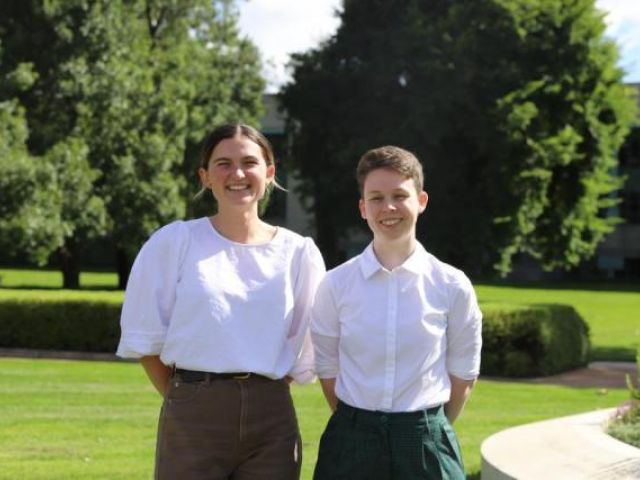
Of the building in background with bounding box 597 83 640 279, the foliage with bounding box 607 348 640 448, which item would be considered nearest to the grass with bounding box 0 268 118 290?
the building in background with bounding box 597 83 640 279

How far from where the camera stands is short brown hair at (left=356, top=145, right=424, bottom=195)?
137 inches

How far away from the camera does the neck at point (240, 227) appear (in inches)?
141

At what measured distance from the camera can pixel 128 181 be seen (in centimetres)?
2655

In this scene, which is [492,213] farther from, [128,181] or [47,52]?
[47,52]

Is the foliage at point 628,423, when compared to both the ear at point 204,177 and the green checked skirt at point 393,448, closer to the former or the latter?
the green checked skirt at point 393,448

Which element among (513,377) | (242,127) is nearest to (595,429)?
(242,127)

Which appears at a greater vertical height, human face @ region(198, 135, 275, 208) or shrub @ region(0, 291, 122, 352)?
human face @ region(198, 135, 275, 208)

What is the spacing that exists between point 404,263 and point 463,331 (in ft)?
1.05

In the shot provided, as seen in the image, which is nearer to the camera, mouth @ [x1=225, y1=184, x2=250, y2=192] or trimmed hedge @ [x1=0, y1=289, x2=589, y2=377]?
mouth @ [x1=225, y1=184, x2=250, y2=192]

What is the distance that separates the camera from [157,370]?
3615mm

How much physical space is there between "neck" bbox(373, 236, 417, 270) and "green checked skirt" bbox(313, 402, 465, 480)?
0.53m

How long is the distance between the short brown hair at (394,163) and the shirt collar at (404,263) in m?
0.23

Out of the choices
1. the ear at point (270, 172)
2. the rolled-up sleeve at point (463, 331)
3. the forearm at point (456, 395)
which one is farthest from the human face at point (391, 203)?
the forearm at point (456, 395)

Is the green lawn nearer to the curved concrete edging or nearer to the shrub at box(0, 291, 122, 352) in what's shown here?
the shrub at box(0, 291, 122, 352)
